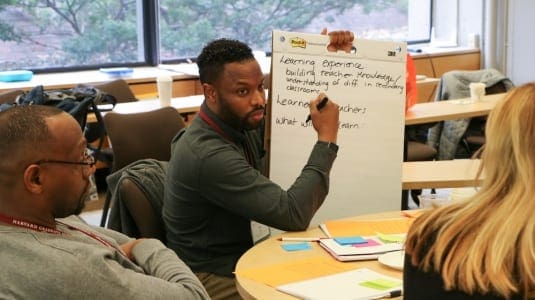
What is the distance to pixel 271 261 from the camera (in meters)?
1.94

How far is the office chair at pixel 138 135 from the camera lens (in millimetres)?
3619

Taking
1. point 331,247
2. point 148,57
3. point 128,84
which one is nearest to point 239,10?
point 148,57

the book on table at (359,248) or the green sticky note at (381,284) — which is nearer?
the green sticky note at (381,284)

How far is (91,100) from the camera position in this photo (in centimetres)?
420

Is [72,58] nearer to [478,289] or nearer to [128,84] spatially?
[128,84]

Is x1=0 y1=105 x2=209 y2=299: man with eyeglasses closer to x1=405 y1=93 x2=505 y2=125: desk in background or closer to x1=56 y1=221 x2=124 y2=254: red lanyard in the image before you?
x1=56 y1=221 x2=124 y2=254: red lanyard

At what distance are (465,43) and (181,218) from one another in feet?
20.2

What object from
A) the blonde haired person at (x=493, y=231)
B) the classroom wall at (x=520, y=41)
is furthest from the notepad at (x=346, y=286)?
the classroom wall at (x=520, y=41)

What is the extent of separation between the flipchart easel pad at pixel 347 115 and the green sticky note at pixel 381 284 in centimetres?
86

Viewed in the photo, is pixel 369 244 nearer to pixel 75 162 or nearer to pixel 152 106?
pixel 75 162

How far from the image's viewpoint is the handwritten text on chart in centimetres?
257

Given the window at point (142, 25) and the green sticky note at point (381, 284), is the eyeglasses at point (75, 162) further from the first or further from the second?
the window at point (142, 25)

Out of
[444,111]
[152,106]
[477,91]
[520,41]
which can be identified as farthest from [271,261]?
[520,41]

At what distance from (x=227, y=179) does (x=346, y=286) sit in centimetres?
61
